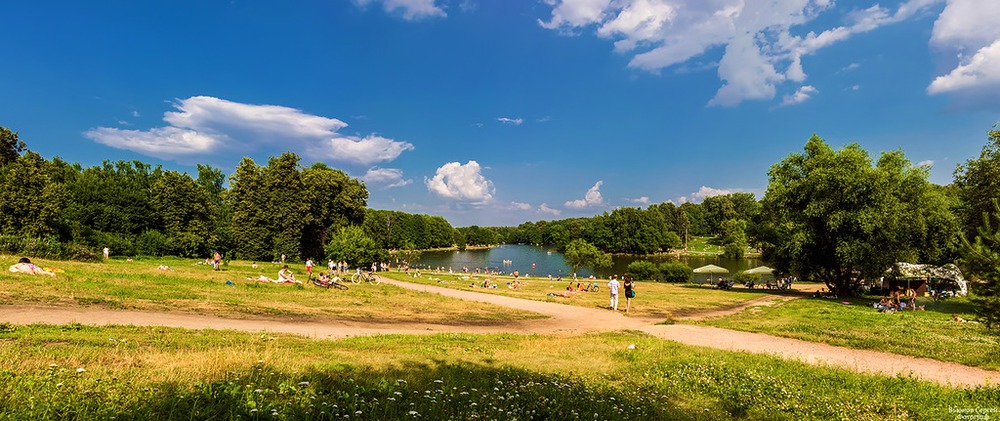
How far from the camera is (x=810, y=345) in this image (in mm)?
13805

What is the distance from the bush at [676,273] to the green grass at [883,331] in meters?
29.1

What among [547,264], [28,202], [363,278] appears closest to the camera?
[363,278]

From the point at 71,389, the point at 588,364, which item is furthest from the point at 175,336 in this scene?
the point at 588,364

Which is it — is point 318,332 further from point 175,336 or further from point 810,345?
point 810,345

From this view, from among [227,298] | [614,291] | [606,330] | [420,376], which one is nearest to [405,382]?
[420,376]

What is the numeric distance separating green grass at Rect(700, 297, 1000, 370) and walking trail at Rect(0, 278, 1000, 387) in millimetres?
813

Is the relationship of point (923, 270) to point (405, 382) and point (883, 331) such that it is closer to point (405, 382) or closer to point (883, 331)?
point (883, 331)

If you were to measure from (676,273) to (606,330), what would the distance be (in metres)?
42.2

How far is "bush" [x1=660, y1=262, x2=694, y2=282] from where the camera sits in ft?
179

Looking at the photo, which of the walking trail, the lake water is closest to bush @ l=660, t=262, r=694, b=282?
the lake water

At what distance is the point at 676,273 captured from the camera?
5472 centimetres

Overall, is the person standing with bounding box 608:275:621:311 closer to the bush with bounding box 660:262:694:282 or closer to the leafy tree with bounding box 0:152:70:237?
the bush with bounding box 660:262:694:282

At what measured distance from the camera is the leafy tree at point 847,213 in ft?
100.0

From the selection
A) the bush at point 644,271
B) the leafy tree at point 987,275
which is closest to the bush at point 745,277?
the bush at point 644,271
